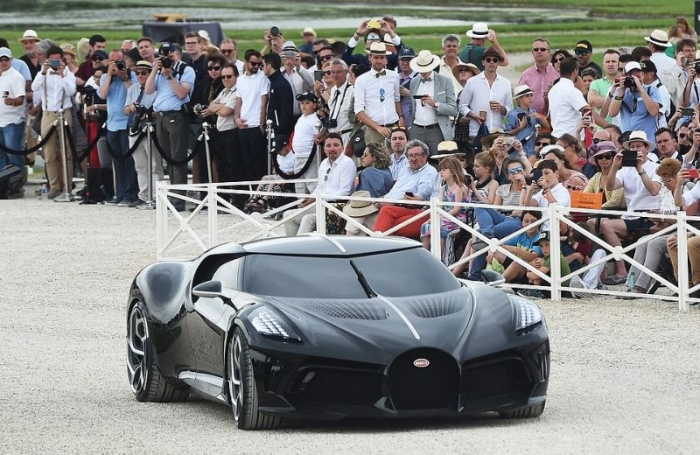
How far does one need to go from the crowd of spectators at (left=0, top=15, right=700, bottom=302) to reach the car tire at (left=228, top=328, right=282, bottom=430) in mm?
6667

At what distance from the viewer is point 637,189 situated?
58.0 ft

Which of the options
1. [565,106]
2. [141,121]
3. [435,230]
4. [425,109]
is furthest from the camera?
[141,121]

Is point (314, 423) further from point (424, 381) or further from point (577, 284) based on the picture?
point (577, 284)

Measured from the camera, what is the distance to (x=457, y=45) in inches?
931

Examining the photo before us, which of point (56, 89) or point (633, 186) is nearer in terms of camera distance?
point (633, 186)

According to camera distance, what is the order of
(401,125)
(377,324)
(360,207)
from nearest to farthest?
(377,324), (360,207), (401,125)

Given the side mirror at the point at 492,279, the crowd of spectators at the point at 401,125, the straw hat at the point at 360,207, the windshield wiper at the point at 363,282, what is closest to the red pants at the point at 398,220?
the crowd of spectators at the point at 401,125

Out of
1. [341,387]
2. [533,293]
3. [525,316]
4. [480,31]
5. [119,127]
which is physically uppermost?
[480,31]

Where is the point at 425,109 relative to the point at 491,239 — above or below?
above

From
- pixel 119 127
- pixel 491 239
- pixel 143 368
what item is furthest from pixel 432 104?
pixel 143 368

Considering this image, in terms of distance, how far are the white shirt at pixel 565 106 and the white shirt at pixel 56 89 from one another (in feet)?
32.6

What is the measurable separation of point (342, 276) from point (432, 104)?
10.2 meters

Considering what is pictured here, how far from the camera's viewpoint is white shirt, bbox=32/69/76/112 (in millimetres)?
27469

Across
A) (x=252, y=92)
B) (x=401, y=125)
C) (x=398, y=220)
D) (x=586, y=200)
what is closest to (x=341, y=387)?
(x=586, y=200)
